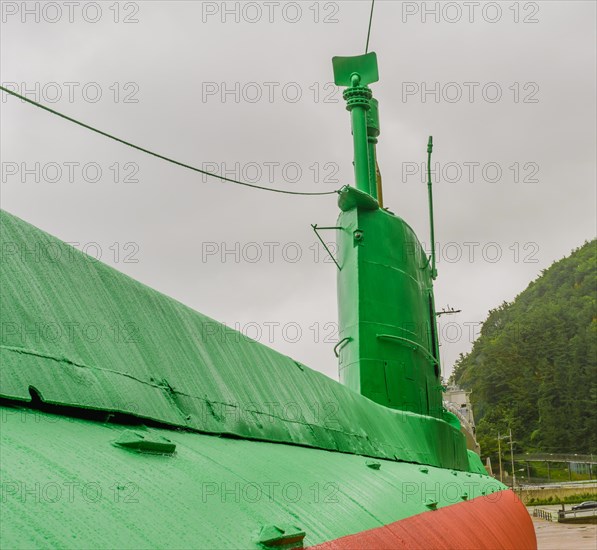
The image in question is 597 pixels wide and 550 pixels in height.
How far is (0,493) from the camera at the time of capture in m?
1.44

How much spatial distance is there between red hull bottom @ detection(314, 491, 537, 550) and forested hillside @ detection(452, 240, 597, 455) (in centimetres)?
7210

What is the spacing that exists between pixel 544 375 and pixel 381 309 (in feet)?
281

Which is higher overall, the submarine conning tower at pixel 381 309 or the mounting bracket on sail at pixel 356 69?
the mounting bracket on sail at pixel 356 69

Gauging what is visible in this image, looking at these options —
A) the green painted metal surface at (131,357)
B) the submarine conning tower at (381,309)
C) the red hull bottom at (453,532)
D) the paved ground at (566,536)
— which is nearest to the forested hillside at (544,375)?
the paved ground at (566,536)

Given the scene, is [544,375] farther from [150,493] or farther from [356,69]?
[150,493]

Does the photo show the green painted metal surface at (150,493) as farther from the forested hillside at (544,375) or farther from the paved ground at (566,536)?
the forested hillside at (544,375)

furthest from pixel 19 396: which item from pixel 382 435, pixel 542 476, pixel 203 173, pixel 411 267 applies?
pixel 542 476

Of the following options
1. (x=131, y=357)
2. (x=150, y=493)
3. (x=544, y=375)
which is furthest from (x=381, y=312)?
(x=544, y=375)

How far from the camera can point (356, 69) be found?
9.87 meters

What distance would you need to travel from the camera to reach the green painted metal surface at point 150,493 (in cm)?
147

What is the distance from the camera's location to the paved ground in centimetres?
1952

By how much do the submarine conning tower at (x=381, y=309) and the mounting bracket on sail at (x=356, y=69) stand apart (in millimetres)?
→ 2136

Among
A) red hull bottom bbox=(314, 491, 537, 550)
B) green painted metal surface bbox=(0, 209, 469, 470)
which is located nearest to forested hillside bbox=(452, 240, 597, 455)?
red hull bottom bbox=(314, 491, 537, 550)

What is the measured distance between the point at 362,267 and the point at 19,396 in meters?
6.57
